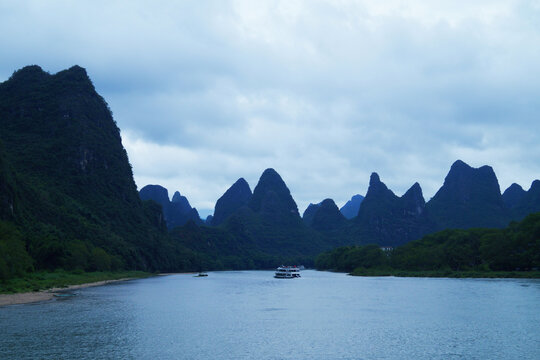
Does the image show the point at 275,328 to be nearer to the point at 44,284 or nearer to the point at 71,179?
the point at 44,284

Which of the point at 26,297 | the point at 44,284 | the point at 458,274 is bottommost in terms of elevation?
the point at 26,297

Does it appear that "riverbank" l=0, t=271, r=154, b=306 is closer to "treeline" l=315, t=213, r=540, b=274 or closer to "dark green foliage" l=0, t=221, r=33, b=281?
"dark green foliage" l=0, t=221, r=33, b=281

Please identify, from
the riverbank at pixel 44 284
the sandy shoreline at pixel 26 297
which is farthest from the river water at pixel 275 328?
the riverbank at pixel 44 284

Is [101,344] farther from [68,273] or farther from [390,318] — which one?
[68,273]

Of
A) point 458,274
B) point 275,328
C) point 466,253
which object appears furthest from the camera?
point 466,253

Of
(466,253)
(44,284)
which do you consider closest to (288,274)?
(466,253)

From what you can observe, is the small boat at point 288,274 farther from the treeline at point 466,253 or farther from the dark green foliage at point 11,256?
the dark green foliage at point 11,256
